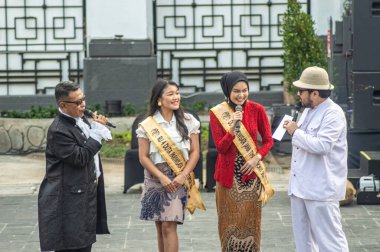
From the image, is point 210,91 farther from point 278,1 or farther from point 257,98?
point 278,1

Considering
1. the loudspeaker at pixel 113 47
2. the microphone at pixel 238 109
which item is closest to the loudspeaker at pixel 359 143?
the microphone at pixel 238 109

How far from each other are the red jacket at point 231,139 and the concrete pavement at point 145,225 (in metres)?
1.62

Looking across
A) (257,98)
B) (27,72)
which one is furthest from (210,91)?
(27,72)

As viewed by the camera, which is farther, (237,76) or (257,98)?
(257,98)

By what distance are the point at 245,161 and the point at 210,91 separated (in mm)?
10918

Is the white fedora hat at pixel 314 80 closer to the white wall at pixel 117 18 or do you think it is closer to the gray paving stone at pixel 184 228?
the gray paving stone at pixel 184 228

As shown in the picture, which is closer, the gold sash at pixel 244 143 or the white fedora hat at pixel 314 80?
the white fedora hat at pixel 314 80

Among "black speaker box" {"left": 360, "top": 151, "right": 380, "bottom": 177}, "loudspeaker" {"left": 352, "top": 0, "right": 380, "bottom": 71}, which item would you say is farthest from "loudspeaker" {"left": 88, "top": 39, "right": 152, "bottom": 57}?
"black speaker box" {"left": 360, "top": 151, "right": 380, "bottom": 177}

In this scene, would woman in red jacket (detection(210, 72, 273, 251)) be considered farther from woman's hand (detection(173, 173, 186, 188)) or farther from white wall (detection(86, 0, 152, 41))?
white wall (detection(86, 0, 152, 41))

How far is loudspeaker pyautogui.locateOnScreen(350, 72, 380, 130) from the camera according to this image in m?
13.1

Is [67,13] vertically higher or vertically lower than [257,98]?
higher

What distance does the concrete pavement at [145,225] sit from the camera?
10.7 metres

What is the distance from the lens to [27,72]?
19.7m

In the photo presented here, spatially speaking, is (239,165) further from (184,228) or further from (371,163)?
(371,163)
